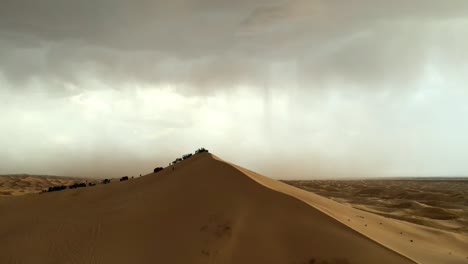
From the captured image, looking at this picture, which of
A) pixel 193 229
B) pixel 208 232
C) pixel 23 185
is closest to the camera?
pixel 208 232

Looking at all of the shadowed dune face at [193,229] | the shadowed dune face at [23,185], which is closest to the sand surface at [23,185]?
the shadowed dune face at [23,185]

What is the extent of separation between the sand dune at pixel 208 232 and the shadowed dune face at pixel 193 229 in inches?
1.1

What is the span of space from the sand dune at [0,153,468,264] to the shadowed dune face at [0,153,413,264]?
0.09ft

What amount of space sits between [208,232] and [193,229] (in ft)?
1.71

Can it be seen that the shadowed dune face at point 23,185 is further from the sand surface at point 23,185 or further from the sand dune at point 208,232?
the sand dune at point 208,232

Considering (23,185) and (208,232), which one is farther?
(23,185)

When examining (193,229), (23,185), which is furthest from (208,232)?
(23,185)

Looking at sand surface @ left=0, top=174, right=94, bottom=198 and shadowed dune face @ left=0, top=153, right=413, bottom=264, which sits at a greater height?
sand surface @ left=0, top=174, right=94, bottom=198

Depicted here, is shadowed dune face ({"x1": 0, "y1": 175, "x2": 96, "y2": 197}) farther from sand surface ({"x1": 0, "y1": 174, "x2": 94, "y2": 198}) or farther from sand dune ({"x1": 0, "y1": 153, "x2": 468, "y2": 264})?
sand dune ({"x1": 0, "y1": 153, "x2": 468, "y2": 264})

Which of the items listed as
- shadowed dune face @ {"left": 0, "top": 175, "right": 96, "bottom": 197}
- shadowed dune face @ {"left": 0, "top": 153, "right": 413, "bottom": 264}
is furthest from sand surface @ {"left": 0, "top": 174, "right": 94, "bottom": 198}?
shadowed dune face @ {"left": 0, "top": 153, "right": 413, "bottom": 264}

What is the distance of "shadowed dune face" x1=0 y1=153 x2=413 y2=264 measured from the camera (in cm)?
870

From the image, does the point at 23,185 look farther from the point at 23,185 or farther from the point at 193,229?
the point at 193,229

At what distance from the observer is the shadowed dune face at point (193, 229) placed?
28.5 ft

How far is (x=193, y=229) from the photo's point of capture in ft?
32.2
